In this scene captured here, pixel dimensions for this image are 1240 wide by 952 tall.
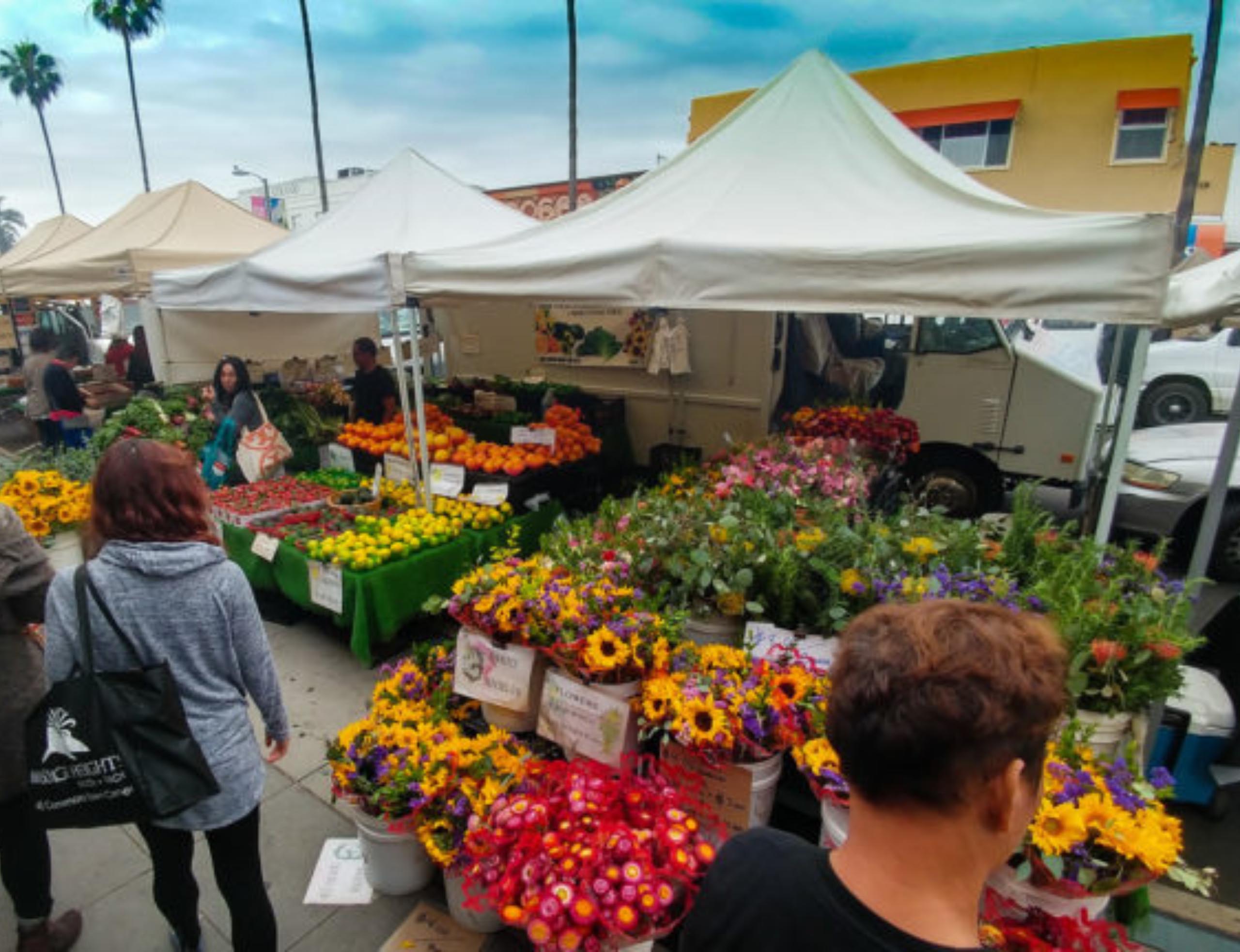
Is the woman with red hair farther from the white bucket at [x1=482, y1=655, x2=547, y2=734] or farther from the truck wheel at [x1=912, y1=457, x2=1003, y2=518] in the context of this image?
the truck wheel at [x1=912, y1=457, x2=1003, y2=518]

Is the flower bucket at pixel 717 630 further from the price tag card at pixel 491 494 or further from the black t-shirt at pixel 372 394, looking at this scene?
the black t-shirt at pixel 372 394

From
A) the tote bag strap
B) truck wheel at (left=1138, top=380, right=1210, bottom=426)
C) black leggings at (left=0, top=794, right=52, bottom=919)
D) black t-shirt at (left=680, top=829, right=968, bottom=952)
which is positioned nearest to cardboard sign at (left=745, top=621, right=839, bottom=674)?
black t-shirt at (left=680, top=829, right=968, bottom=952)

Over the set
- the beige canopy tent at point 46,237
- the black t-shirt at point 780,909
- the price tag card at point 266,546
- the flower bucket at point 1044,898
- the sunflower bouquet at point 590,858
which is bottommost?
the price tag card at point 266,546

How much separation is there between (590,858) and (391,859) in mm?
1108

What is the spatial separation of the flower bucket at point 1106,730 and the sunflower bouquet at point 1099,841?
0.34 meters

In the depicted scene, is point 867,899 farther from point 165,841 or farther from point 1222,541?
point 1222,541

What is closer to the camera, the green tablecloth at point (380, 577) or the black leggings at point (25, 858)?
the black leggings at point (25, 858)

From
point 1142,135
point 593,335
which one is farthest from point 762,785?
point 1142,135

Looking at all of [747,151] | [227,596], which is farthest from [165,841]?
[747,151]

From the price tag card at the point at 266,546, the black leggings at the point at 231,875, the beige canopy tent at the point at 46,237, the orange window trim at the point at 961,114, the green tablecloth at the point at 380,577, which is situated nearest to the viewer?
the black leggings at the point at 231,875

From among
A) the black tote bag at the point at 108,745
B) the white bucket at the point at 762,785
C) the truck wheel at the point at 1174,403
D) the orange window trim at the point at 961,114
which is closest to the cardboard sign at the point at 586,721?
the white bucket at the point at 762,785

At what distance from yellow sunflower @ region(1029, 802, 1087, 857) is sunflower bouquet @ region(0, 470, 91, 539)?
16.9 feet

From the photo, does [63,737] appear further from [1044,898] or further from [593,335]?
[593,335]

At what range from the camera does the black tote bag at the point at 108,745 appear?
1.50 m
